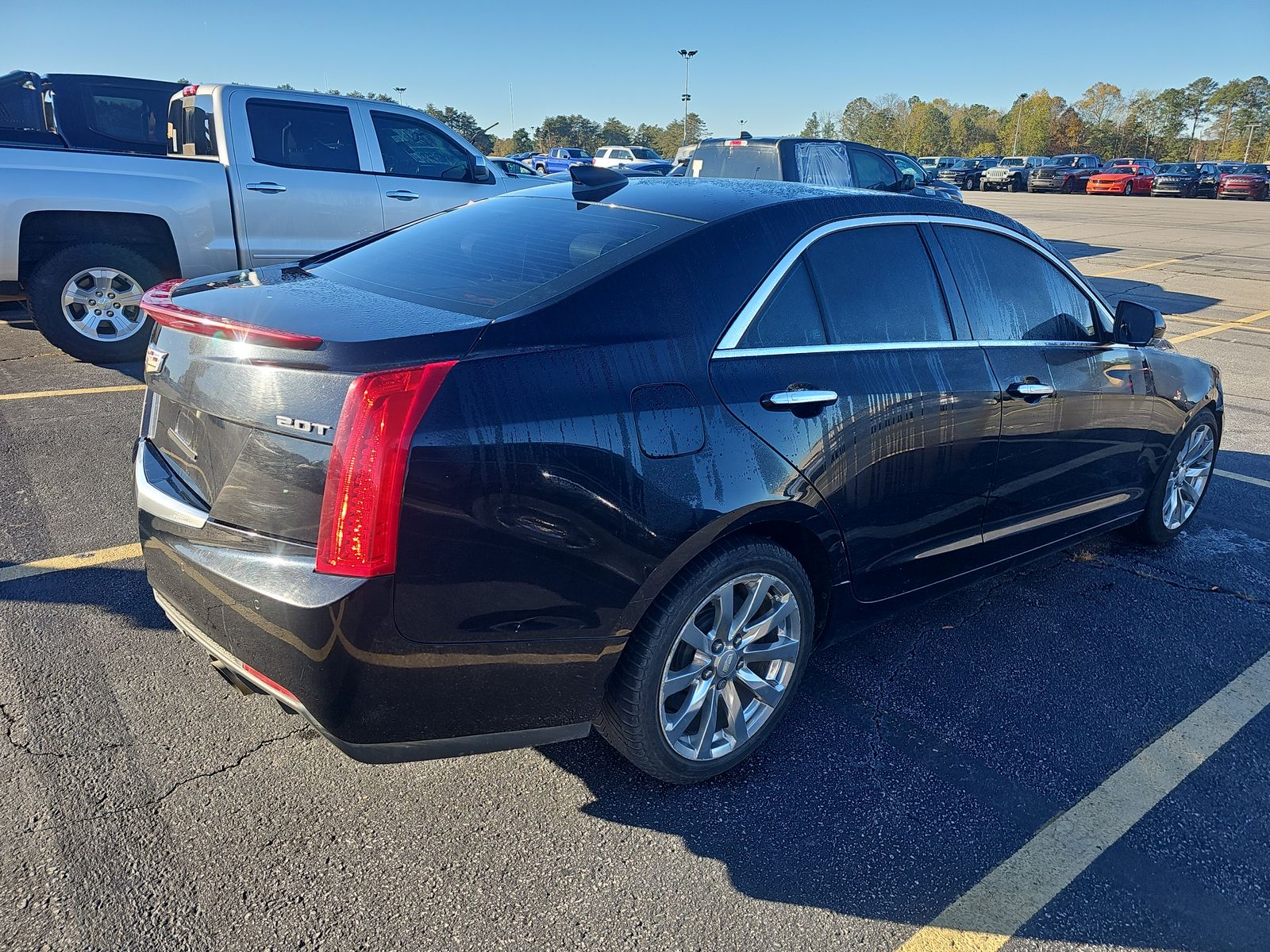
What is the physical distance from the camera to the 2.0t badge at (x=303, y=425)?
208cm

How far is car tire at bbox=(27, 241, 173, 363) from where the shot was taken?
6.74m

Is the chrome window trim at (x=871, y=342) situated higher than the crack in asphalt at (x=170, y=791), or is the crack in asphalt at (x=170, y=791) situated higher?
the chrome window trim at (x=871, y=342)

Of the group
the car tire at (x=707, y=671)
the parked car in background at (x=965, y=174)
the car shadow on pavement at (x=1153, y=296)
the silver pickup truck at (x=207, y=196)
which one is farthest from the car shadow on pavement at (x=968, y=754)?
the parked car in background at (x=965, y=174)

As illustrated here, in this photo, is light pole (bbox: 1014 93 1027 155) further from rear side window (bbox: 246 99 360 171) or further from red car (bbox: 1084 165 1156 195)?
rear side window (bbox: 246 99 360 171)

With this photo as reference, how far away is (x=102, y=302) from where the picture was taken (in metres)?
7.07

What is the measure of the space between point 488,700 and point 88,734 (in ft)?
4.53

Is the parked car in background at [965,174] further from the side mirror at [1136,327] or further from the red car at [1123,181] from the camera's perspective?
the side mirror at [1136,327]

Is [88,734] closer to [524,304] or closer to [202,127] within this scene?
[524,304]

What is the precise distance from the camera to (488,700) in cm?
227

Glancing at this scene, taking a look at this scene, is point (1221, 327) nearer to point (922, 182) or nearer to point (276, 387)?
point (922, 182)

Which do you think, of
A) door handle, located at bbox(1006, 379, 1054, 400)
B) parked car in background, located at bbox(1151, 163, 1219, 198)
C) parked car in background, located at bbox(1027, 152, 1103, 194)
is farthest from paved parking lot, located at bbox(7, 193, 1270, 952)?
parked car in background, located at bbox(1151, 163, 1219, 198)

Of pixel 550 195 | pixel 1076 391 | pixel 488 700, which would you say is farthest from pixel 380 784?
pixel 1076 391

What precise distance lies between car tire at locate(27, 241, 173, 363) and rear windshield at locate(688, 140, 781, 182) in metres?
6.54

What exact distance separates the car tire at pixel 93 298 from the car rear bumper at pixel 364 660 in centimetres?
545
